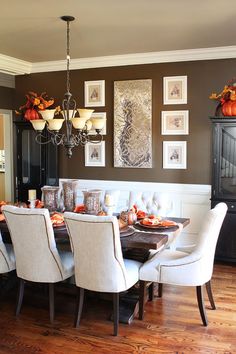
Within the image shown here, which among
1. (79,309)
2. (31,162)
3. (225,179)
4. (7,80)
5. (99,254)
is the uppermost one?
(7,80)

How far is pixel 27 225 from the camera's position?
3.14 meters

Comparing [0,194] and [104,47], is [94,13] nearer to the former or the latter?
[104,47]

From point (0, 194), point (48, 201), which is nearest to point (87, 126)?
point (48, 201)

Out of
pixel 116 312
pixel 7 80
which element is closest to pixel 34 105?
pixel 7 80

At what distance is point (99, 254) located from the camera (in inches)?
116

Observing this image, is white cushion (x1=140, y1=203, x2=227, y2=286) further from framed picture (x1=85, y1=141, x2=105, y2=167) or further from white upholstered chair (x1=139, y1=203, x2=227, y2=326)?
framed picture (x1=85, y1=141, x2=105, y2=167)

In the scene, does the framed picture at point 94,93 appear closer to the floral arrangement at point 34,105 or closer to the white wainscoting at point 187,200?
the floral arrangement at point 34,105

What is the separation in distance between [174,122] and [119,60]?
1.16m

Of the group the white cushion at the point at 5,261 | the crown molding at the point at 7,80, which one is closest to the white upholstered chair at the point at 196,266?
the white cushion at the point at 5,261

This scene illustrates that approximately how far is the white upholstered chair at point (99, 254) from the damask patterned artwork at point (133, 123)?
2523mm

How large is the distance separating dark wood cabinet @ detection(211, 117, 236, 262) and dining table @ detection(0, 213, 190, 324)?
109 cm

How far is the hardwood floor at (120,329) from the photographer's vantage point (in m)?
2.89

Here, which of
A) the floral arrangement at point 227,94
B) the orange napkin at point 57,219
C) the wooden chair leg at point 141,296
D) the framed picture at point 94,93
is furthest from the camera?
the framed picture at point 94,93

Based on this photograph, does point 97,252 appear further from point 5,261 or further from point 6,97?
point 6,97
